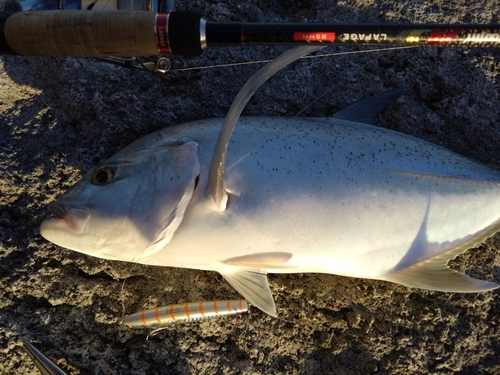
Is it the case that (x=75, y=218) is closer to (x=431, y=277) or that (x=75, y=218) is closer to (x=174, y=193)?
(x=174, y=193)

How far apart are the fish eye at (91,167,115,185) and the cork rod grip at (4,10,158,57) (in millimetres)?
474

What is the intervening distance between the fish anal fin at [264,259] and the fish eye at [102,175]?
60 cm

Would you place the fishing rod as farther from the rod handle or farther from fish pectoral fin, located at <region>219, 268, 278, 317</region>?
fish pectoral fin, located at <region>219, 268, 278, 317</region>

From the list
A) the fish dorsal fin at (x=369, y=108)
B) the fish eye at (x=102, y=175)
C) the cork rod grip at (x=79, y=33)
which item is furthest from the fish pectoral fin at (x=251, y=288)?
the cork rod grip at (x=79, y=33)

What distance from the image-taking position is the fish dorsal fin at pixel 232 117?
1.44 meters

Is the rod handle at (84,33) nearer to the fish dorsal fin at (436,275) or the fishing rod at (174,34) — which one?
the fishing rod at (174,34)

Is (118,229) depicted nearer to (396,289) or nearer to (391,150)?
(391,150)

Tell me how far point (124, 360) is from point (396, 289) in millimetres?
1370

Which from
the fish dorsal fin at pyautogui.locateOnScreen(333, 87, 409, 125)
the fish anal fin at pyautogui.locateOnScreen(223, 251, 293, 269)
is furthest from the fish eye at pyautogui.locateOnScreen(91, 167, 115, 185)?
the fish dorsal fin at pyautogui.locateOnScreen(333, 87, 409, 125)

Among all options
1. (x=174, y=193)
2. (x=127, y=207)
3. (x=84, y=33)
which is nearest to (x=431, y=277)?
(x=174, y=193)

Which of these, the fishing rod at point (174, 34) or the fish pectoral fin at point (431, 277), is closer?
the fishing rod at point (174, 34)

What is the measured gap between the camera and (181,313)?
1.86 m

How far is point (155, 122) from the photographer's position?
6.75 feet

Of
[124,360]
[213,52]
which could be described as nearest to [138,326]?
[124,360]
